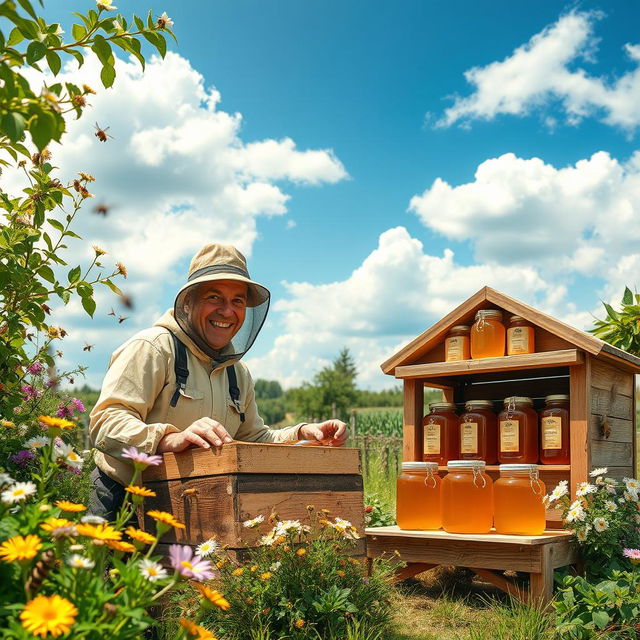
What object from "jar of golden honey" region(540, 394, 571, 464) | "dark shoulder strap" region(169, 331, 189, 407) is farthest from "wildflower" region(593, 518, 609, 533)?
"dark shoulder strap" region(169, 331, 189, 407)

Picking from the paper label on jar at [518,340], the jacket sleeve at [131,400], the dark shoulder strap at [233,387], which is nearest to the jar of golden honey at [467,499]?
the paper label on jar at [518,340]

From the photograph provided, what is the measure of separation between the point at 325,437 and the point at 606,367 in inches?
79.8

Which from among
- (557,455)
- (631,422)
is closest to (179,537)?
(557,455)

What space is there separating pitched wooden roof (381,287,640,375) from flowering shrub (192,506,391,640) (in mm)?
2037

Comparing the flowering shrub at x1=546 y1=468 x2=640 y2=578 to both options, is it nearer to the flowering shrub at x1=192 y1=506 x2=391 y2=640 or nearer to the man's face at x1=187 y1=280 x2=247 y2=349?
the flowering shrub at x1=192 y1=506 x2=391 y2=640

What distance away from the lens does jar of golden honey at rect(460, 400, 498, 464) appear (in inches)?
180

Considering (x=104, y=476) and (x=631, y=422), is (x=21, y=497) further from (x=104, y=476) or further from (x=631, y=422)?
(x=631, y=422)

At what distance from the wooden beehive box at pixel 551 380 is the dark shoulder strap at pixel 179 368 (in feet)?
5.63

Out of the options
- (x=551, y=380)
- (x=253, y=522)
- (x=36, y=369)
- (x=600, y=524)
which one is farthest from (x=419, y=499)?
(x=36, y=369)

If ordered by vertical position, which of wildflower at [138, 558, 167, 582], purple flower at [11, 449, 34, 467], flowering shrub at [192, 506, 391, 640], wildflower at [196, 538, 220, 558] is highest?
purple flower at [11, 449, 34, 467]

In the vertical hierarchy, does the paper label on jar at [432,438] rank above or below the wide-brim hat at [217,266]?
below

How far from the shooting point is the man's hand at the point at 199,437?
287cm

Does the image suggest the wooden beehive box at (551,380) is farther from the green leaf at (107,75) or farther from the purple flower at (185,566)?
the purple flower at (185,566)

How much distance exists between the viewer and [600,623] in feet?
10.8
